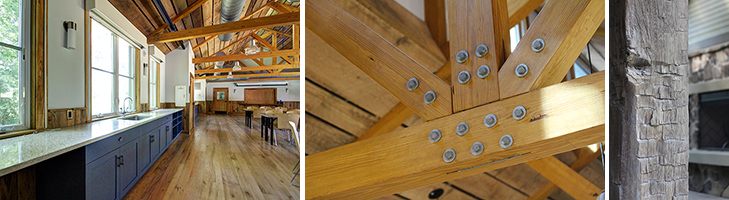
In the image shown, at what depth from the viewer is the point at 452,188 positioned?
4.73 feet

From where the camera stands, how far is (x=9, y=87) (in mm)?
2113

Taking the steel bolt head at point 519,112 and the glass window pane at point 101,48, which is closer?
the steel bolt head at point 519,112

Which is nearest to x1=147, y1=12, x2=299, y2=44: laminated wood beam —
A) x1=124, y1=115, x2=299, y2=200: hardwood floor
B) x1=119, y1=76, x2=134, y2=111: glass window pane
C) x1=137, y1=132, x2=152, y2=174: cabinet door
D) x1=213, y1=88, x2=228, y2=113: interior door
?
x1=119, y1=76, x2=134, y2=111: glass window pane

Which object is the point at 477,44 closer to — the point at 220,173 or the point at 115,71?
the point at 220,173

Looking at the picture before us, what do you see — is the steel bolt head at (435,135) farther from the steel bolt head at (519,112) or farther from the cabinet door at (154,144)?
the cabinet door at (154,144)

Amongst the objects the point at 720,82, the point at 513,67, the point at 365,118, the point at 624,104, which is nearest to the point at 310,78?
the point at 365,118

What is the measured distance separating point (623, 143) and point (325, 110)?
0.89m

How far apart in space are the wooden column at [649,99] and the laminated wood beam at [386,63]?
1.44 ft

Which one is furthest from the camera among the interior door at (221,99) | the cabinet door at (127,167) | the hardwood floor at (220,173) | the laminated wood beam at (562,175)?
the interior door at (221,99)

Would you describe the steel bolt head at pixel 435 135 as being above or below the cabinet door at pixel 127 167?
above

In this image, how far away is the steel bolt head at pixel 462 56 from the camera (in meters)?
0.72

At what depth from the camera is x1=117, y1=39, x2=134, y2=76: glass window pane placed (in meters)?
4.42

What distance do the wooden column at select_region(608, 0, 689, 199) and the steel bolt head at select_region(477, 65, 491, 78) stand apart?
330mm

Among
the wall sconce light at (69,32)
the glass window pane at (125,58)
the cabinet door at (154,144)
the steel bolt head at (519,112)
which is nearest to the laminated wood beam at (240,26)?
the glass window pane at (125,58)
